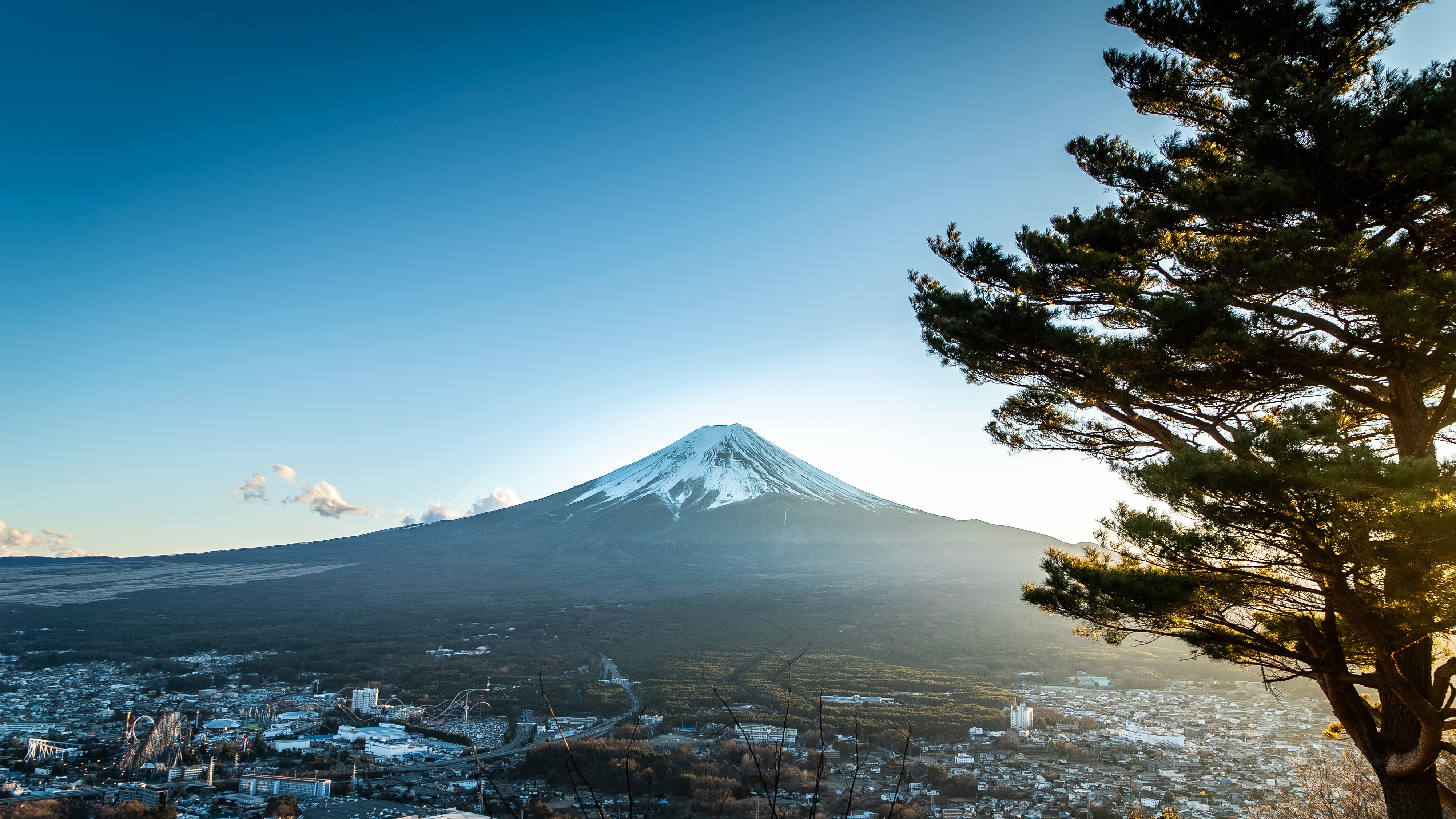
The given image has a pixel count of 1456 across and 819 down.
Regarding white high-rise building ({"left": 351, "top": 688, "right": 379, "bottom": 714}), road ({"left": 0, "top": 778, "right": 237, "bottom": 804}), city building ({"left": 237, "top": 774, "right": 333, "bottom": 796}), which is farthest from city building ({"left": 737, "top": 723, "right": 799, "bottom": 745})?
white high-rise building ({"left": 351, "top": 688, "right": 379, "bottom": 714})

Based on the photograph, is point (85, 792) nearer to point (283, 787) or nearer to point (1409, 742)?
point (283, 787)

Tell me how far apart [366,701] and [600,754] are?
12710 mm

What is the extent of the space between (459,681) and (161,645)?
76.5ft

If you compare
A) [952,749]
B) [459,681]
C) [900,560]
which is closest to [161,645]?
[459,681]

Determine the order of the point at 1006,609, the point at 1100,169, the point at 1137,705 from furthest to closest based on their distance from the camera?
the point at 1006,609 < the point at 1137,705 < the point at 1100,169

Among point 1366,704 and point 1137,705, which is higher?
point 1366,704

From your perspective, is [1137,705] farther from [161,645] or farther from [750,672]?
[161,645]

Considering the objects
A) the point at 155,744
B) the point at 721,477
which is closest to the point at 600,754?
the point at 155,744

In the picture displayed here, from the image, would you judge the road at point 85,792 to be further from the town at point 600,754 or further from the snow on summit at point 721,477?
the snow on summit at point 721,477

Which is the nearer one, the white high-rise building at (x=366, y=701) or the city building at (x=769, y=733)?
the city building at (x=769, y=733)

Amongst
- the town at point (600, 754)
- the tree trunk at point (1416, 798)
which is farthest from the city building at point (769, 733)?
the tree trunk at point (1416, 798)

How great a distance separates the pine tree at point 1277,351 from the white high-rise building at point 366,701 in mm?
25046

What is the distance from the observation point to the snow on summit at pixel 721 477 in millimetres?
105312

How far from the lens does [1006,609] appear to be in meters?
53.4
